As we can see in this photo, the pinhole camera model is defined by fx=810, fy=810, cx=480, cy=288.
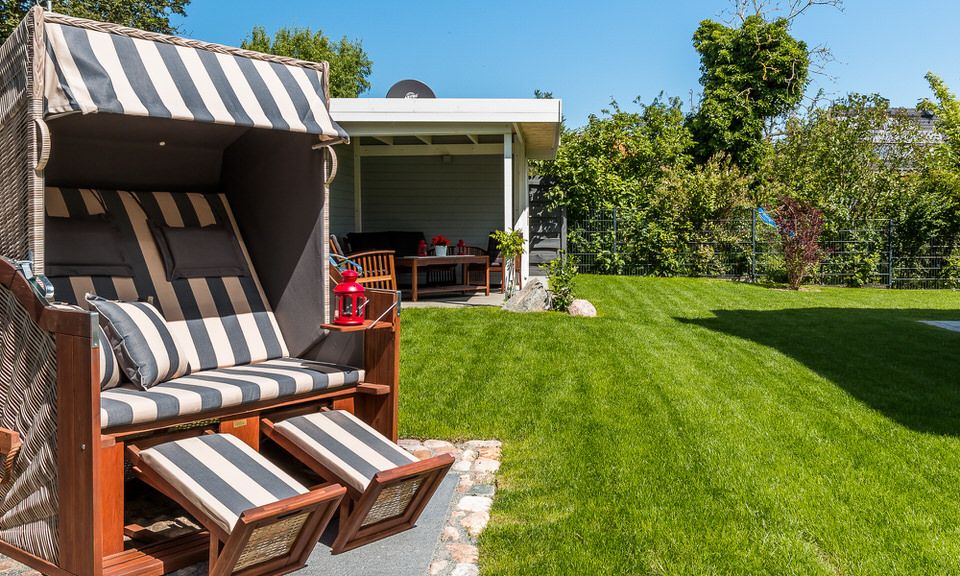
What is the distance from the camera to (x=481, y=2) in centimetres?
2583

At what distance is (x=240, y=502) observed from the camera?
280 cm

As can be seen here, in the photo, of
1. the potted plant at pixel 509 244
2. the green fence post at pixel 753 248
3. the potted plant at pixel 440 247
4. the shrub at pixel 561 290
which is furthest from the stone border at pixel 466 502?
the green fence post at pixel 753 248

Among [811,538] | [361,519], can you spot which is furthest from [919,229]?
[361,519]

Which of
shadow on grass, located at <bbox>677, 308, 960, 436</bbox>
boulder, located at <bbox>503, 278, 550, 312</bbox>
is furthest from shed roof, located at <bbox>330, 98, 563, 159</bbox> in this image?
shadow on grass, located at <bbox>677, 308, 960, 436</bbox>

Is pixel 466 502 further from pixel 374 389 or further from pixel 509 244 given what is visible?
pixel 509 244

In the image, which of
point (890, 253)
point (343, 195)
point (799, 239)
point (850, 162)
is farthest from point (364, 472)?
point (850, 162)

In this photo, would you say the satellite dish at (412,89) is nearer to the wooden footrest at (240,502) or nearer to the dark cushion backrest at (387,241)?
the dark cushion backrest at (387,241)

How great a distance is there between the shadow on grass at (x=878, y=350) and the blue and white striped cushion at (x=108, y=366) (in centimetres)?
460

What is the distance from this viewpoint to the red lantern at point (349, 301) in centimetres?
384

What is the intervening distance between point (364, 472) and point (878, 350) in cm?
625

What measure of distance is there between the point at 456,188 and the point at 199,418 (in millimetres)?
10576

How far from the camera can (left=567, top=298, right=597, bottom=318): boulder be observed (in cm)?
967

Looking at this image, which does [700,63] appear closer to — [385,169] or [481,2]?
[481,2]

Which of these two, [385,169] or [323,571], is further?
[385,169]
